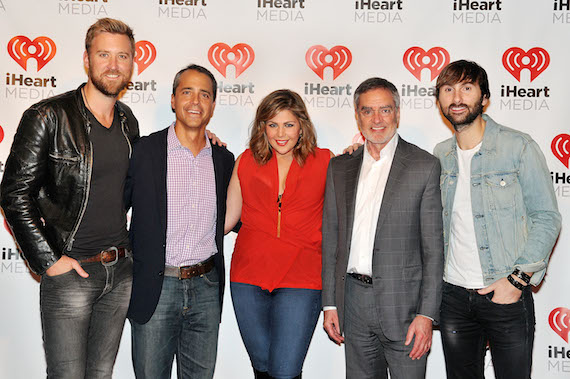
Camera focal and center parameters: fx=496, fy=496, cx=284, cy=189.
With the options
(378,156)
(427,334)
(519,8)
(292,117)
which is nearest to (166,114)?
(292,117)

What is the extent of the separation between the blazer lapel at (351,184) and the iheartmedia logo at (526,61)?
1.78 metres

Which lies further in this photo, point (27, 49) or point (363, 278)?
point (27, 49)

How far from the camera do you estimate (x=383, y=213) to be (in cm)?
256

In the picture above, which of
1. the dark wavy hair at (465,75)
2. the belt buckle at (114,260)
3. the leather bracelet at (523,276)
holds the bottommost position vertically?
the leather bracelet at (523,276)

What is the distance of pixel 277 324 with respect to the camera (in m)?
2.82

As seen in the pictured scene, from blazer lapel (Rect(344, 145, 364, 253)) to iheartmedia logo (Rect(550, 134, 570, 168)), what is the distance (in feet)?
6.12

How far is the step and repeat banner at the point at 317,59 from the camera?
382 centimetres

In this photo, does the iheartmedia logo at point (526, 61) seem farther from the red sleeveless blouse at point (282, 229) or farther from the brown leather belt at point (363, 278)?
the brown leather belt at point (363, 278)

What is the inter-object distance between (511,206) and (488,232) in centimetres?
19

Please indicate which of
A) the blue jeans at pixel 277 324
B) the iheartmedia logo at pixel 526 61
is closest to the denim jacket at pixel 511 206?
the blue jeans at pixel 277 324

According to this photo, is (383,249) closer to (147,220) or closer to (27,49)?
(147,220)

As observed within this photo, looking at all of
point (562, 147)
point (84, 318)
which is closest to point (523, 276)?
point (562, 147)

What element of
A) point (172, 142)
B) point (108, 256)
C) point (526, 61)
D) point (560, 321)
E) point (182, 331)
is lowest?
point (560, 321)

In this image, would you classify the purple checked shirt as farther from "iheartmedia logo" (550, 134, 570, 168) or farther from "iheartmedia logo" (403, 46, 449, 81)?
"iheartmedia logo" (550, 134, 570, 168)
